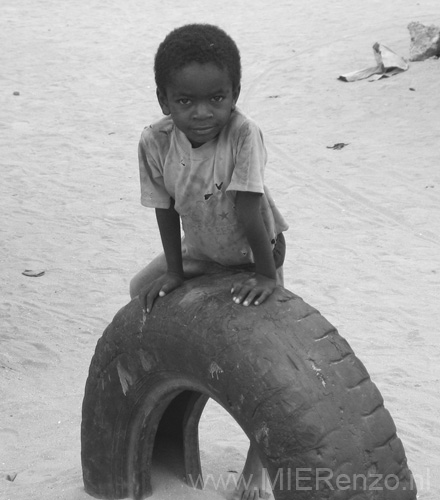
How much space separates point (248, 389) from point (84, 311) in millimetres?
3110

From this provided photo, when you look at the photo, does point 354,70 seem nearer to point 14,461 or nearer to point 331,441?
point 14,461

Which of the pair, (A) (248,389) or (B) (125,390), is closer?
(A) (248,389)

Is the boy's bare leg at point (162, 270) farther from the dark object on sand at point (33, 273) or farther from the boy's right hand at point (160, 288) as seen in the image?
the dark object on sand at point (33, 273)

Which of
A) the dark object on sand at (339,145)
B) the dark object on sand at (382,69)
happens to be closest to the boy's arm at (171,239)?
the dark object on sand at (339,145)

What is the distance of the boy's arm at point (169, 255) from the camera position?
313 centimetres

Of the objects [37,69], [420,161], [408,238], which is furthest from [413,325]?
[37,69]

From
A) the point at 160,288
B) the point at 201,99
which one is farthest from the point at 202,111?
the point at 160,288

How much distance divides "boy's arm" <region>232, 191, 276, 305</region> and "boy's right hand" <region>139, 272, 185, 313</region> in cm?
28

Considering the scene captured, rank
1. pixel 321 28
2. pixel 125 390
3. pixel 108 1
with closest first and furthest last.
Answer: pixel 125 390 < pixel 321 28 < pixel 108 1

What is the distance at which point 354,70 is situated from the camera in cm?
1212

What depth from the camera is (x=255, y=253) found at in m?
2.94

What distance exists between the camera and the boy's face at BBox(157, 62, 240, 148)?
2.78 m

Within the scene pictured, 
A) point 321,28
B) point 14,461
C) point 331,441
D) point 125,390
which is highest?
point 331,441

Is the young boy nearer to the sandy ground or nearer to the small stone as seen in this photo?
the sandy ground
